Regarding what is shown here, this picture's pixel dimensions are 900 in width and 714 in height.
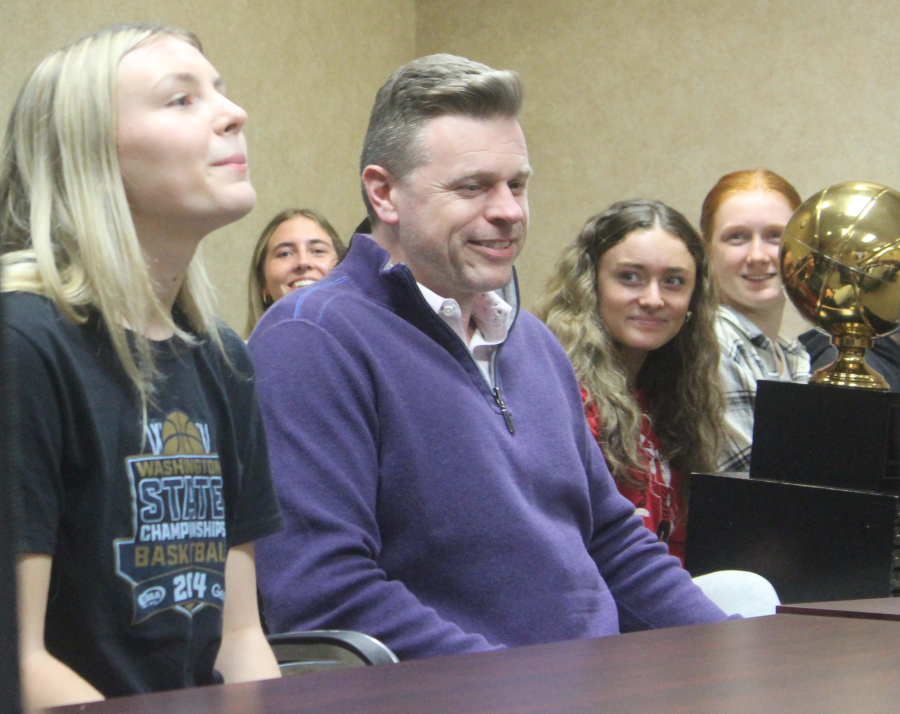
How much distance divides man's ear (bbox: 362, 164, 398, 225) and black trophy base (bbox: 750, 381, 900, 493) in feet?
2.73

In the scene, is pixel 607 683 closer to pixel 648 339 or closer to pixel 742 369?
pixel 648 339

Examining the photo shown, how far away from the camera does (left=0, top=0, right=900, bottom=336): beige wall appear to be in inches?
153

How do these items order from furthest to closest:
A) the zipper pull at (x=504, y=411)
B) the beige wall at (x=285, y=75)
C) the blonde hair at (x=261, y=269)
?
the beige wall at (x=285, y=75)
the blonde hair at (x=261, y=269)
the zipper pull at (x=504, y=411)

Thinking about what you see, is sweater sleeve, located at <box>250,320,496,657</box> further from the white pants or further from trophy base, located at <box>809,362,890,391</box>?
trophy base, located at <box>809,362,890,391</box>

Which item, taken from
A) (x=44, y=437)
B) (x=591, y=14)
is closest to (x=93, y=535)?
(x=44, y=437)

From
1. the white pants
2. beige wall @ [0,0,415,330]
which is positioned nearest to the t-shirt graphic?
the white pants

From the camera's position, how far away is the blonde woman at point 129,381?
36.4 inches

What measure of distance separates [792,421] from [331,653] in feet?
3.82

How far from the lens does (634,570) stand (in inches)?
64.2

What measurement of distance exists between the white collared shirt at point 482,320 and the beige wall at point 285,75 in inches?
82.6

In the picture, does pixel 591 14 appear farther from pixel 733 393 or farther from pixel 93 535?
pixel 93 535

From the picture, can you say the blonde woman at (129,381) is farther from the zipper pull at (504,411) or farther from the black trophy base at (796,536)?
the black trophy base at (796,536)

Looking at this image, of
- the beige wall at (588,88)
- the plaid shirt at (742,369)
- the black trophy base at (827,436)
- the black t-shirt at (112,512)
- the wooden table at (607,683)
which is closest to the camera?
the wooden table at (607,683)

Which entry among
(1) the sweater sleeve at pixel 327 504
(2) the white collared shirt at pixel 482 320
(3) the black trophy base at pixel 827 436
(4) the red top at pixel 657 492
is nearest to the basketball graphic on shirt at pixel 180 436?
(1) the sweater sleeve at pixel 327 504
